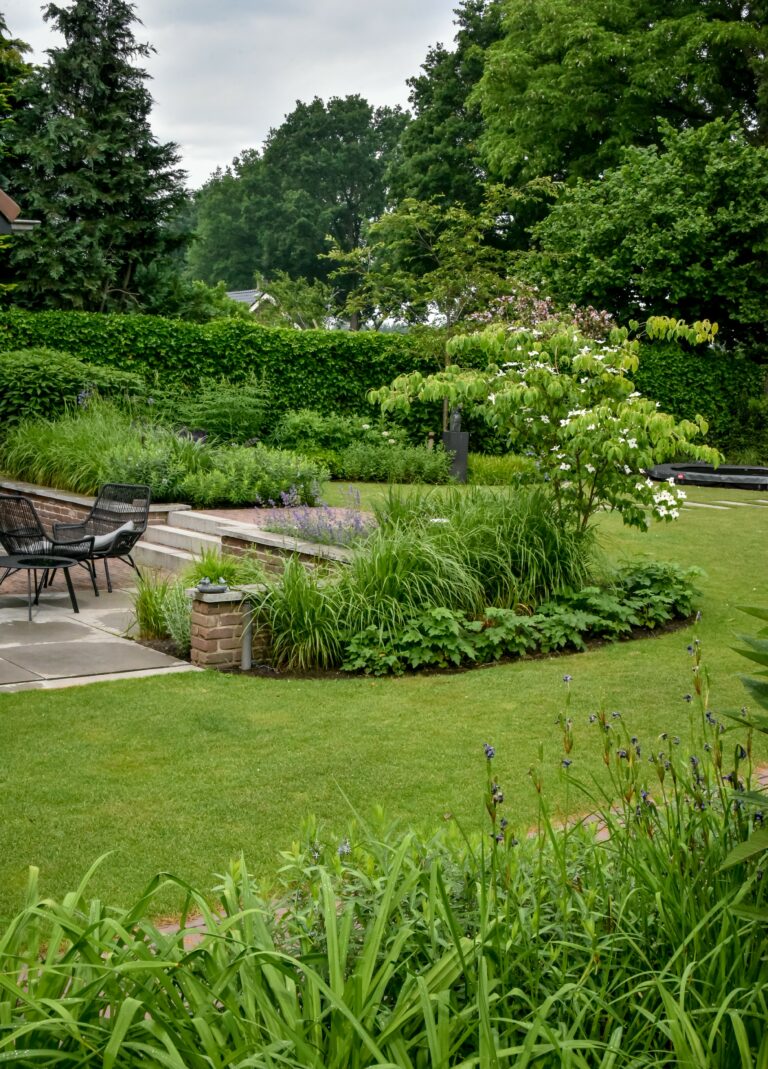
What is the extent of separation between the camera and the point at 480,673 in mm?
6379

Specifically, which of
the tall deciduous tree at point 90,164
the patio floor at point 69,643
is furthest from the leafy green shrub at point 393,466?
the tall deciduous tree at point 90,164

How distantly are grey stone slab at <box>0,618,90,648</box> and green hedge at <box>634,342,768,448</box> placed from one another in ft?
54.2

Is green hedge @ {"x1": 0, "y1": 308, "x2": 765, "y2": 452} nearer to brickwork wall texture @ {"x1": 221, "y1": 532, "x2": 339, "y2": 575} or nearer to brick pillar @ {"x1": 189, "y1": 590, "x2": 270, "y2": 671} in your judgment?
brickwork wall texture @ {"x1": 221, "y1": 532, "x2": 339, "y2": 575}

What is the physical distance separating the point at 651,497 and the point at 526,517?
3.10 ft

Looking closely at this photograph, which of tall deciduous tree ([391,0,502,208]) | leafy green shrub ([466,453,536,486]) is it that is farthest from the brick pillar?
tall deciduous tree ([391,0,502,208])

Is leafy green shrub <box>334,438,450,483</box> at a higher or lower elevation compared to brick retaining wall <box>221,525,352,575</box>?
higher

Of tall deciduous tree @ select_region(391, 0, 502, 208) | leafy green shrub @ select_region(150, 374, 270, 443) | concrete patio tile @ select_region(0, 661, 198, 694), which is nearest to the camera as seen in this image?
concrete patio tile @ select_region(0, 661, 198, 694)

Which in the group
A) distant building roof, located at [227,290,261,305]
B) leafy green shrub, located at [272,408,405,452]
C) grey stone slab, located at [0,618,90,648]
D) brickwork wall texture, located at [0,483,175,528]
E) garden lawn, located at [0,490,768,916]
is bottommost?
garden lawn, located at [0,490,768,916]

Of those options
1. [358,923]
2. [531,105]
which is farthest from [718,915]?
[531,105]

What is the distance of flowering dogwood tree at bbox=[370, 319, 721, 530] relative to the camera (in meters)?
7.15

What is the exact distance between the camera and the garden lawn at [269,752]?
3781 mm

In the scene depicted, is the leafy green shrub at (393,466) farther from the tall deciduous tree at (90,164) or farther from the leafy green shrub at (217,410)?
the tall deciduous tree at (90,164)

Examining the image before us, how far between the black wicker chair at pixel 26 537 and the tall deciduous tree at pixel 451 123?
26.6m

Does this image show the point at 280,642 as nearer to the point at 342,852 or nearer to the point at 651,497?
the point at 651,497
